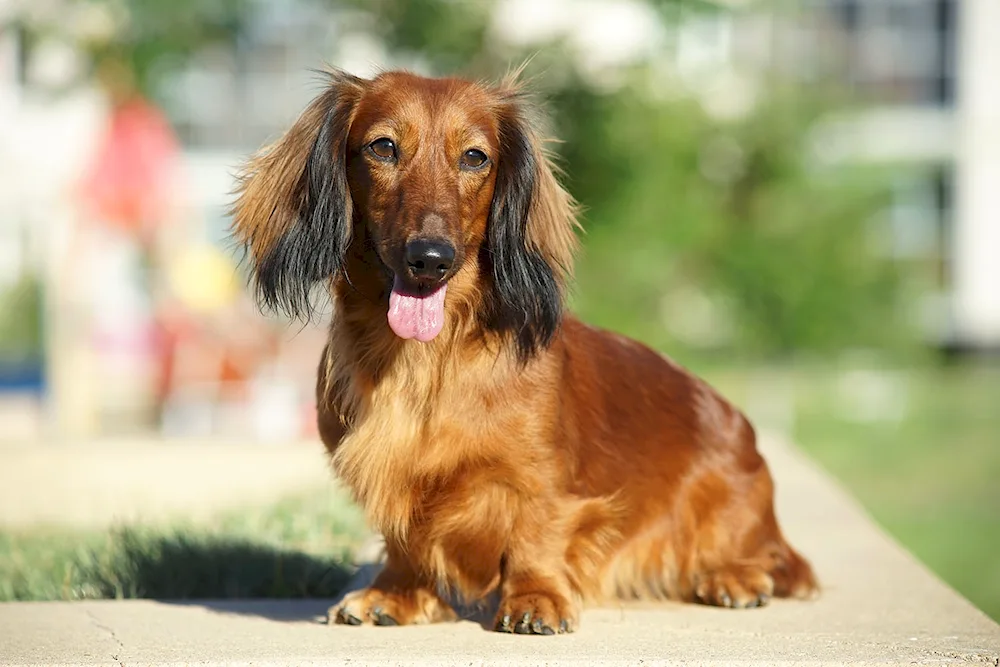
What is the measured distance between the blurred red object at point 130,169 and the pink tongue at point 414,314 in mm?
6769

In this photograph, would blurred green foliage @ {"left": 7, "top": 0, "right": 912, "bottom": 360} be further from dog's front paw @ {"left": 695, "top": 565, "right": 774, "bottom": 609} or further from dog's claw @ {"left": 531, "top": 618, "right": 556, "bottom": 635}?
dog's claw @ {"left": 531, "top": 618, "right": 556, "bottom": 635}

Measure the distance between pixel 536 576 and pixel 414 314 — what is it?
70cm

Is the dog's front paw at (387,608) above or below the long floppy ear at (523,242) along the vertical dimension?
below

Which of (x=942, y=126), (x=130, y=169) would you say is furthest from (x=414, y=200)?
(x=942, y=126)

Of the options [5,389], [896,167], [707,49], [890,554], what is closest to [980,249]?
[896,167]

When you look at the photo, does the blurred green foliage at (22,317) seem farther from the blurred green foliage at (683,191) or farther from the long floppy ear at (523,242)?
the long floppy ear at (523,242)

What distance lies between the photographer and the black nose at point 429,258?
306 centimetres

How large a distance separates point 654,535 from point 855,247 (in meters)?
9.01

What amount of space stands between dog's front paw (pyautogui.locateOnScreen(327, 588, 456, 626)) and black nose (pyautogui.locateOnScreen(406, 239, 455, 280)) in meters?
0.85

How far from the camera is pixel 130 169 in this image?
9773 millimetres

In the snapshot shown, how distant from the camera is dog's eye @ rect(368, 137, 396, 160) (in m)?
3.31

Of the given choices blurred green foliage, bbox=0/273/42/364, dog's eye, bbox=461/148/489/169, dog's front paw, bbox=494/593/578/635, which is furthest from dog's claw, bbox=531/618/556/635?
blurred green foliage, bbox=0/273/42/364

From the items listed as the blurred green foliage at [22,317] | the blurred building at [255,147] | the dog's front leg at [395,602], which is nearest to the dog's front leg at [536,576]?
the dog's front leg at [395,602]

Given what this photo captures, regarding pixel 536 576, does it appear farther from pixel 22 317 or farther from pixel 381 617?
pixel 22 317
